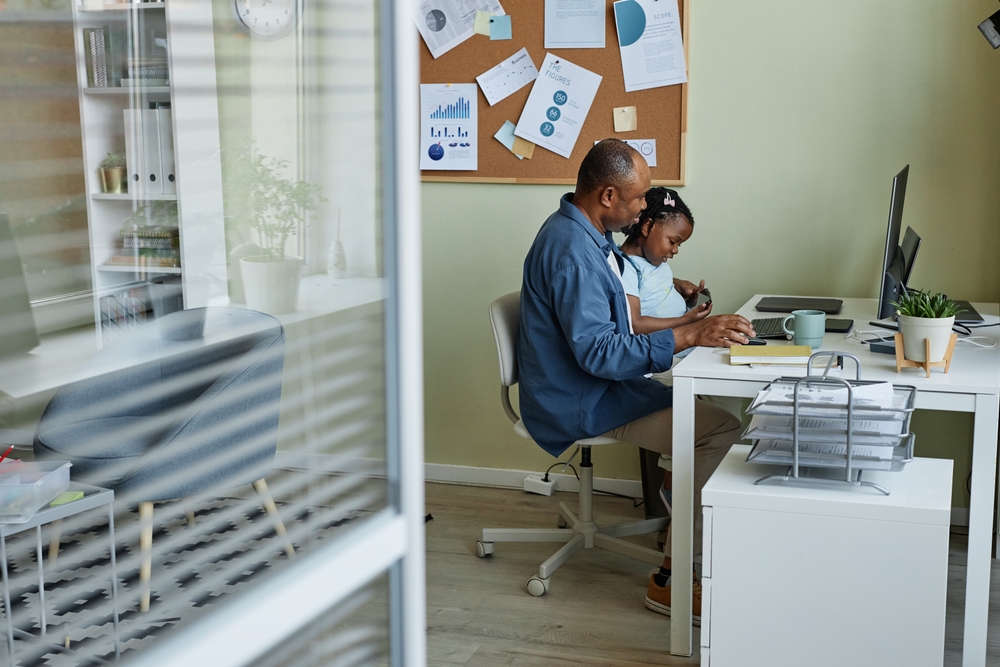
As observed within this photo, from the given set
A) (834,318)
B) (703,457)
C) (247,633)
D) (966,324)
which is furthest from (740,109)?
(247,633)

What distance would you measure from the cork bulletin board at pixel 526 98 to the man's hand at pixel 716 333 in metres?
1.02

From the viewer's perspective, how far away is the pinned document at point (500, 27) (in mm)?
3406

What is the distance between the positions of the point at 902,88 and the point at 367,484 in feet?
8.68

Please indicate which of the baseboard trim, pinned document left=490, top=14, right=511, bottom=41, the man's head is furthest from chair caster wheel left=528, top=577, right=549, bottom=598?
pinned document left=490, top=14, right=511, bottom=41

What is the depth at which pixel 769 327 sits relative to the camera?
8.64ft

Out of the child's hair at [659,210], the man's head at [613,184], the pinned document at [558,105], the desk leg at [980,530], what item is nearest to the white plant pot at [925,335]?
the desk leg at [980,530]

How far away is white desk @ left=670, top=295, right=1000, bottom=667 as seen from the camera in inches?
80.4

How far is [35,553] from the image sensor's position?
2.54 feet

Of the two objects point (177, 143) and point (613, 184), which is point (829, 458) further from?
point (177, 143)

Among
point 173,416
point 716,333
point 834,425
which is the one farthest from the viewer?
point 716,333

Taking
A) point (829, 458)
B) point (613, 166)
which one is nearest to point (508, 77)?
point (613, 166)

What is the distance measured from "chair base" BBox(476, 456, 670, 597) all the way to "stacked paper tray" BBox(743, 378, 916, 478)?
89 centimetres

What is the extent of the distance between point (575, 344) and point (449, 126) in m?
1.35

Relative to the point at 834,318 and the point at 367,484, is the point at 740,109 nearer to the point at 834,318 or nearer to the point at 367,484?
the point at 834,318
